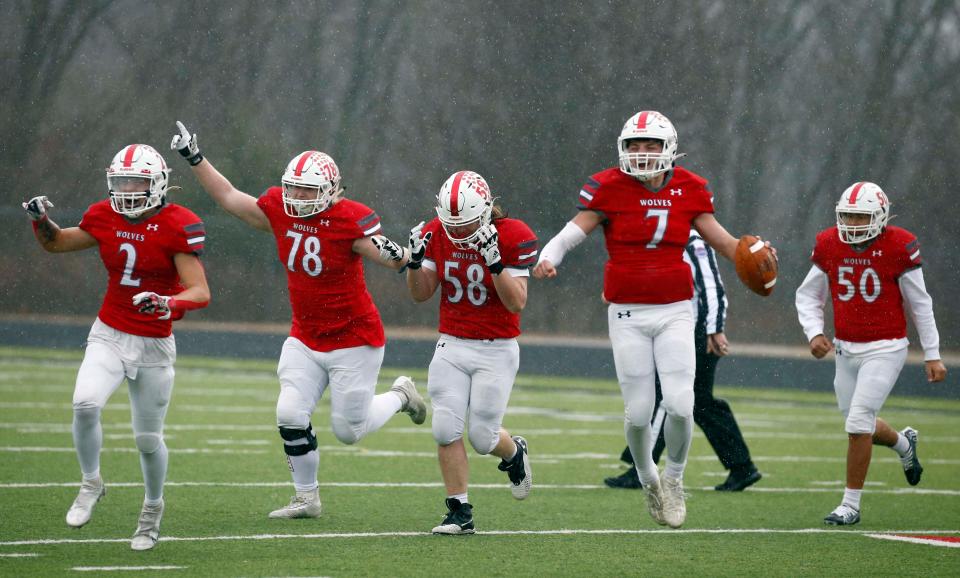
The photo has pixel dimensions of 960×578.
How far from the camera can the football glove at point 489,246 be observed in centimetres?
645

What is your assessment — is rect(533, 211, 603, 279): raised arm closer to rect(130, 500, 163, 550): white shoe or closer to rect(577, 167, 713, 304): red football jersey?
rect(577, 167, 713, 304): red football jersey

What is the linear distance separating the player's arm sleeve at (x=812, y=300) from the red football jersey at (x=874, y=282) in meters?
0.23

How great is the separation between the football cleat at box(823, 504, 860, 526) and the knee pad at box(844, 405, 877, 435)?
1.38 feet

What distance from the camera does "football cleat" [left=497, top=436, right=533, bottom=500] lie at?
291 inches

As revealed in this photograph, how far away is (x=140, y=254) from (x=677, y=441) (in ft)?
9.08

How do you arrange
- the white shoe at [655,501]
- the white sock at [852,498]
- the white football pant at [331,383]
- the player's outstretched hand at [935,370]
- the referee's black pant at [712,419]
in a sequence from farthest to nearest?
1. the referee's black pant at [712,419]
2. the player's outstretched hand at [935,370]
3. the white sock at [852,498]
4. the white football pant at [331,383]
5. the white shoe at [655,501]

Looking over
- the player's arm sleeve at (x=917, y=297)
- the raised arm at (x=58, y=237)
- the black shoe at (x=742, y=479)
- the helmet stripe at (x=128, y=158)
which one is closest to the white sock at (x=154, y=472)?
the raised arm at (x=58, y=237)

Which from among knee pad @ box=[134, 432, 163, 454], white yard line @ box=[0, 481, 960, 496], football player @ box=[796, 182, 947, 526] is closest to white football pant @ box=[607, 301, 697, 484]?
football player @ box=[796, 182, 947, 526]

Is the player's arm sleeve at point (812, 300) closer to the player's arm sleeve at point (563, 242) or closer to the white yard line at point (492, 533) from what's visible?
the white yard line at point (492, 533)

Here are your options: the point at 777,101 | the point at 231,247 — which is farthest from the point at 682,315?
the point at 777,101

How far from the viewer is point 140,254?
642 cm

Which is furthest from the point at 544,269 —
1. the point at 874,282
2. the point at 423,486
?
the point at 423,486

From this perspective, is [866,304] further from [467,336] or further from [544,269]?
[467,336]

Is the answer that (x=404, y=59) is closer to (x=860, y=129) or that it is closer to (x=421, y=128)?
(x=421, y=128)
